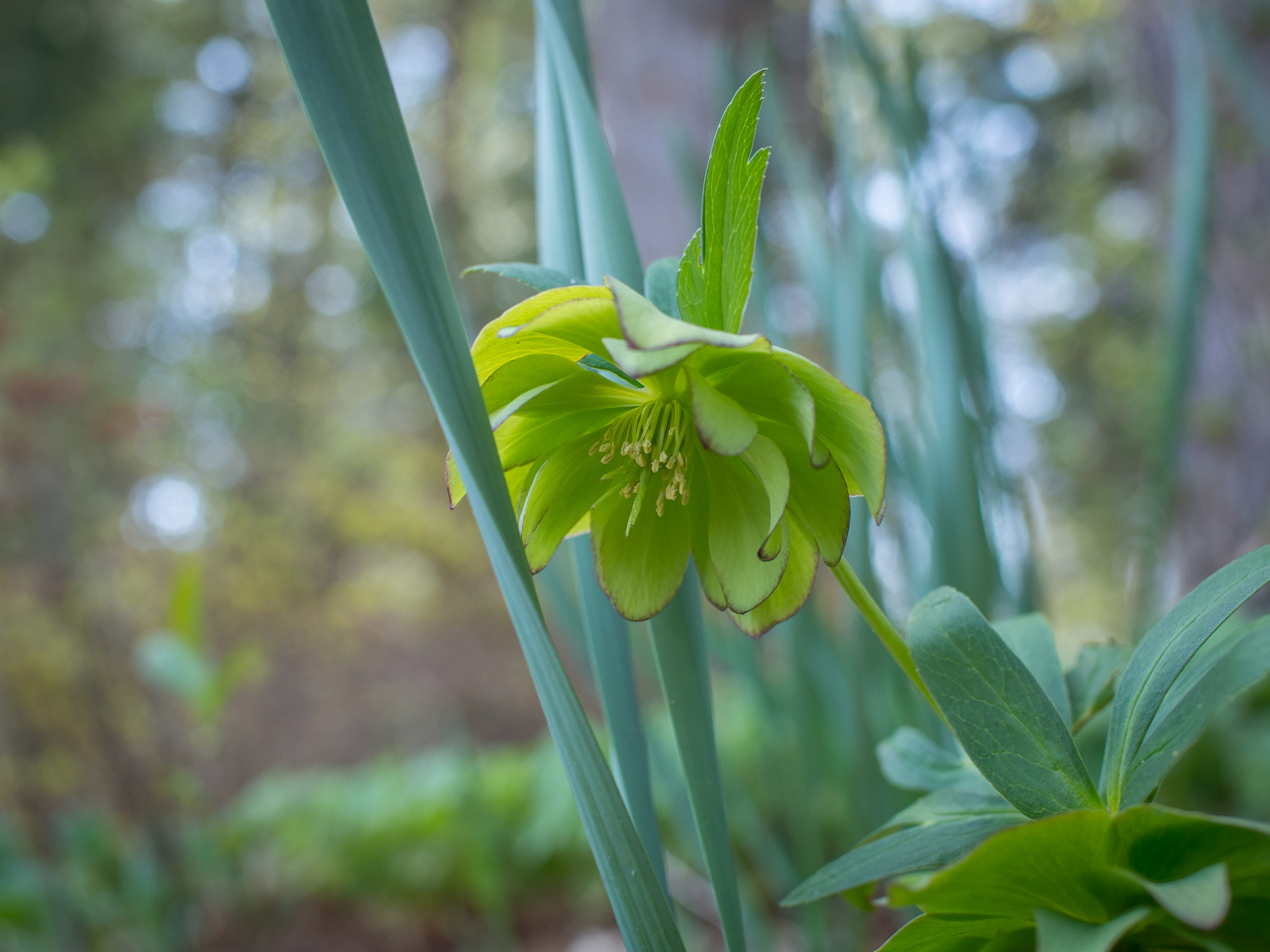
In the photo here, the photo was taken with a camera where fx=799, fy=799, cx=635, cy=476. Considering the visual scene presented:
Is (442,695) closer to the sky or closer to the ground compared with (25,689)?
closer to the ground

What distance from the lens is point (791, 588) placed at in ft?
0.66

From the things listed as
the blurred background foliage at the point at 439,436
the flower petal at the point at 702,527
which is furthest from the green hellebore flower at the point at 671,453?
the blurred background foliage at the point at 439,436

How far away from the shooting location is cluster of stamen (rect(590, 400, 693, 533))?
20 centimetres

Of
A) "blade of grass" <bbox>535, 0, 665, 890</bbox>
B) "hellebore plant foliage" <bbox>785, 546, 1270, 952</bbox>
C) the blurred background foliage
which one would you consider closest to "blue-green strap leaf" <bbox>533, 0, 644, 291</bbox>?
"blade of grass" <bbox>535, 0, 665, 890</bbox>

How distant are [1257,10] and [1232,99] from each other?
0.20m

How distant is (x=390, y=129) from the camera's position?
151mm

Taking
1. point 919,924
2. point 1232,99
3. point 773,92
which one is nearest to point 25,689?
point 773,92

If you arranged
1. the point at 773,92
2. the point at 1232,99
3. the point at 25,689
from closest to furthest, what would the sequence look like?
the point at 773,92
the point at 1232,99
the point at 25,689

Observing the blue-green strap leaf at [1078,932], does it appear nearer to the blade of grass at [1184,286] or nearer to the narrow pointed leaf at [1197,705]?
the narrow pointed leaf at [1197,705]

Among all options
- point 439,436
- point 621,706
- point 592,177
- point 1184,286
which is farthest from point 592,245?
point 439,436

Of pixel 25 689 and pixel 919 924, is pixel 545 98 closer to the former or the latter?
pixel 919 924

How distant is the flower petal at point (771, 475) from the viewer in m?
0.16

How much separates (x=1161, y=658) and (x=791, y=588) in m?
0.08

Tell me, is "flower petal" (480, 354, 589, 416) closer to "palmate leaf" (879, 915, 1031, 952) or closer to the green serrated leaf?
the green serrated leaf
